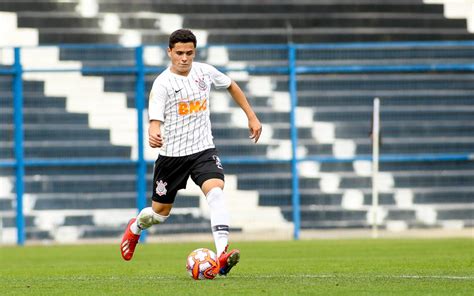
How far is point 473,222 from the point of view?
754 inches

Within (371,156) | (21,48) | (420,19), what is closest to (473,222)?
(371,156)

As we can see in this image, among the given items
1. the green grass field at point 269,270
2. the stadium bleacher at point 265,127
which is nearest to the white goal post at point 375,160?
the stadium bleacher at point 265,127

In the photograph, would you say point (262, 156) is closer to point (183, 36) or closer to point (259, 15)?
point (259, 15)

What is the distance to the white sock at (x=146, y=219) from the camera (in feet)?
33.6

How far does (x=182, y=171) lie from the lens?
385 inches

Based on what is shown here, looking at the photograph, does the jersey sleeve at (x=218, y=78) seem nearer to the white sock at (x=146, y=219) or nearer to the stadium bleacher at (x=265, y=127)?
the white sock at (x=146, y=219)

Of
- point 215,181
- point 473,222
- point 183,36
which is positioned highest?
point 183,36

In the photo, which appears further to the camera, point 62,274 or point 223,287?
point 62,274

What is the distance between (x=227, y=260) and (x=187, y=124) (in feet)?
3.91

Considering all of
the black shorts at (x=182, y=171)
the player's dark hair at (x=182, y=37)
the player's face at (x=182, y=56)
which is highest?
the player's dark hair at (x=182, y=37)

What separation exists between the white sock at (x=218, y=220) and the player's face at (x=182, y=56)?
3.09 feet

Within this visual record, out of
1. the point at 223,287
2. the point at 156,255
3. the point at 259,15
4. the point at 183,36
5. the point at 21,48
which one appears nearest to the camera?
the point at 223,287

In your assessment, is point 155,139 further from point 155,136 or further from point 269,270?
point 269,270

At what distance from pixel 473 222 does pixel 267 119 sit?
136 inches
